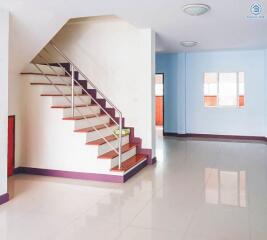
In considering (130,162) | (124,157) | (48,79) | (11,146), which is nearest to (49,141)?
(11,146)

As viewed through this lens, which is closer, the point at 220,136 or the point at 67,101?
the point at 67,101

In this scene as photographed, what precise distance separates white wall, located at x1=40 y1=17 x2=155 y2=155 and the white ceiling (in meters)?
0.74

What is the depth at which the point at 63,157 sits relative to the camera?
5258 mm

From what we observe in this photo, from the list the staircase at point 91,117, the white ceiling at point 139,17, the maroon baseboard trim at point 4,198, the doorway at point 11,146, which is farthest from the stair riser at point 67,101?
the maroon baseboard trim at point 4,198

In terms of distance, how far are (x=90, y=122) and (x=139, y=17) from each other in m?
2.07

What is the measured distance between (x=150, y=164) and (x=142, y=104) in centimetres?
121

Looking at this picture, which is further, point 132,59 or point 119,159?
point 132,59

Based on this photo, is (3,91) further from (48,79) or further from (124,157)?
(124,157)

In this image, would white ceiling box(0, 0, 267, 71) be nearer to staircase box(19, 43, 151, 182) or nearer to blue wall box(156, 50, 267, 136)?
staircase box(19, 43, 151, 182)

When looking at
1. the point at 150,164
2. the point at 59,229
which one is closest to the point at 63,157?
the point at 150,164

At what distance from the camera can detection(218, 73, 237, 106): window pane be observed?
975 centimetres

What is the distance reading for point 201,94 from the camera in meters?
9.94

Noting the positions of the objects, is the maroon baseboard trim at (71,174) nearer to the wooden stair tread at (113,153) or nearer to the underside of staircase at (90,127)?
the underside of staircase at (90,127)

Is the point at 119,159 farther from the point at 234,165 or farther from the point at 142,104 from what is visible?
the point at 234,165
